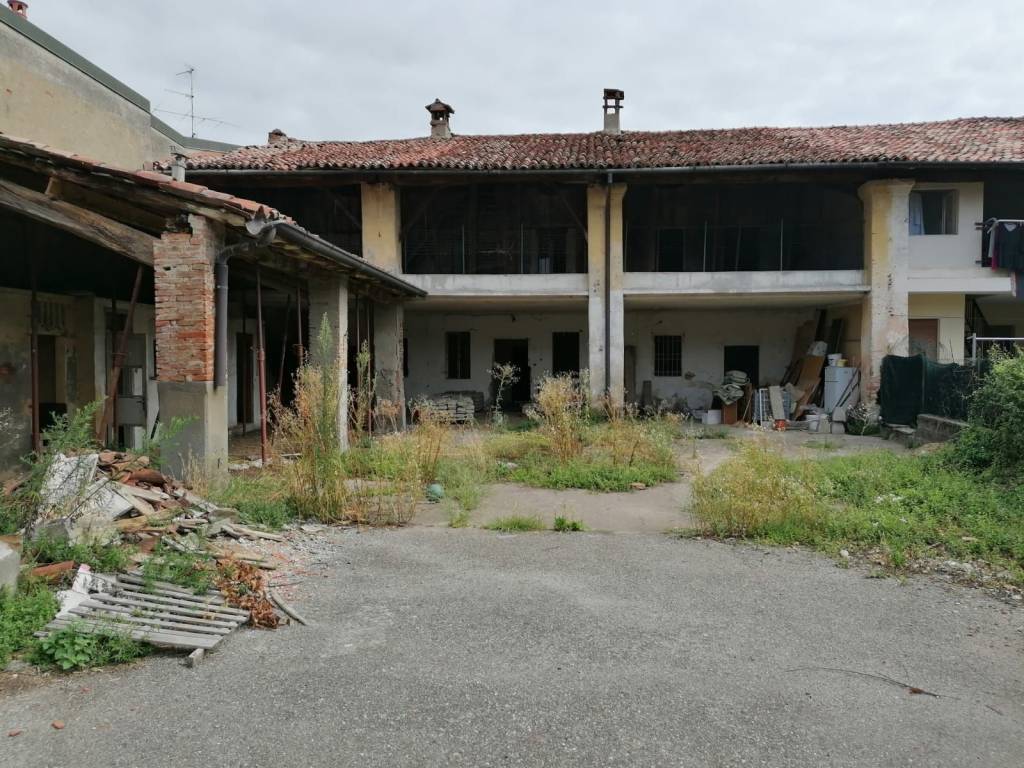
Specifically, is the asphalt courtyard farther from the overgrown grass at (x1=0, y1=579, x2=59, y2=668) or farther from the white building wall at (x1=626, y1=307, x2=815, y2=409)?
the white building wall at (x1=626, y1=307, x2=815, y2=409)

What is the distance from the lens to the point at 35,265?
7785mm

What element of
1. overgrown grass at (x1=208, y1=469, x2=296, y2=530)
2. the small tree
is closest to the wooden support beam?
overgrown grass at (x1=208, y1=469, x2=296, y2=530)

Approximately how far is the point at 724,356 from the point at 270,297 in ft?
41.4

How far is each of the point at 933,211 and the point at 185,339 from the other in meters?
16.3

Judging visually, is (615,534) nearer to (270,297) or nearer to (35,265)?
(35,265)

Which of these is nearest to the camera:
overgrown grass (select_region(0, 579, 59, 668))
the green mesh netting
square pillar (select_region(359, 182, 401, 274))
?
overgrown grass (select_region(0, 579, 59, 668))

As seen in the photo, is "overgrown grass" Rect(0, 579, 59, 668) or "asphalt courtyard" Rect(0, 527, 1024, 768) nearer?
"asphalt courtyard" Rect(0, 527, 1024, 768)

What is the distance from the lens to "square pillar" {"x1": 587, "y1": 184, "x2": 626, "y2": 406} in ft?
50.5

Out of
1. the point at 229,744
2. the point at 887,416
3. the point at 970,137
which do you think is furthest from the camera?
the point at 970,137

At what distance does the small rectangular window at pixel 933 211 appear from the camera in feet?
50.4

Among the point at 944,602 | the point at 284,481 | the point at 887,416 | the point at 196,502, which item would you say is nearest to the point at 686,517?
the point at 944,602

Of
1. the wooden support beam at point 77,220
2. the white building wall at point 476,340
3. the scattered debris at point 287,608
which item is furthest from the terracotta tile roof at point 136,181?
the white building wall at point 476,340

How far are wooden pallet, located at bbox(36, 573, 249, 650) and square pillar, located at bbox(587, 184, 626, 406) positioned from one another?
1185 cm

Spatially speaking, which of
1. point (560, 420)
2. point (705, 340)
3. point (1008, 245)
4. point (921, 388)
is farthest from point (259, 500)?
point (1008, 245)
